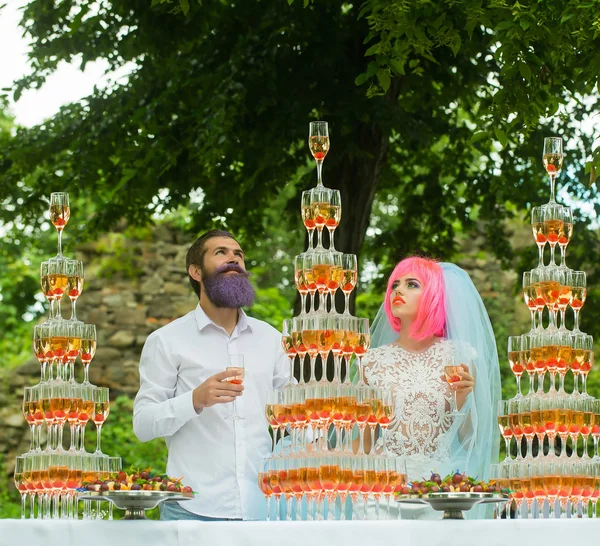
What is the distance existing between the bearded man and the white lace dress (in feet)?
2.01

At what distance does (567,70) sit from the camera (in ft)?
26.1

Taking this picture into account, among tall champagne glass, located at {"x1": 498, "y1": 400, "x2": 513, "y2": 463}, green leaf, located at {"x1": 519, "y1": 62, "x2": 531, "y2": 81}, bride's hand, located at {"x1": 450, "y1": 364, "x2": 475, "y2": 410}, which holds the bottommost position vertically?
tall champagne glass, located at {"x1": 498, "y1": 400, "x2": 513, "y2": 463}

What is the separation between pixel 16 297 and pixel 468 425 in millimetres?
12674

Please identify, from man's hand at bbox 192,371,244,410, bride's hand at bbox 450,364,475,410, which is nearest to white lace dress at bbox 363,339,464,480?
bride's hand at bbox 450,364,475,410

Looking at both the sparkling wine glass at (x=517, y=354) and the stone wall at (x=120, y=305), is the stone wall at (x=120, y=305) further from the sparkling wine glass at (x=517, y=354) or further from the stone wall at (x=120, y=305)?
the sparkling wine glass at (x=517, y=354)

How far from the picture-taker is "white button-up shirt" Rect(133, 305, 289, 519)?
5559mm

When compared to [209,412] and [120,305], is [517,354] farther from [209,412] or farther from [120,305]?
[120,305]

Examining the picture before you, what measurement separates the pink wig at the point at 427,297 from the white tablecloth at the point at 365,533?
1984 mm

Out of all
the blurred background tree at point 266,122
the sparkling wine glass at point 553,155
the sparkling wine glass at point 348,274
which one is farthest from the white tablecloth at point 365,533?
the blurred background tree at point 266,122

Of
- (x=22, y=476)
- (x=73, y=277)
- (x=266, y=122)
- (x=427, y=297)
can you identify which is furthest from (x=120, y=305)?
(x=22, y=476)

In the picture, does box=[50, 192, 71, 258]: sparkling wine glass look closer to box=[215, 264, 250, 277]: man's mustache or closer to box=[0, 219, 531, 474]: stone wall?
box=[215, 264, 250, 277]: man's mustache

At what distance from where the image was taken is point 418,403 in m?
6.15

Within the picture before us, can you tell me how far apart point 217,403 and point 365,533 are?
48.9 inches

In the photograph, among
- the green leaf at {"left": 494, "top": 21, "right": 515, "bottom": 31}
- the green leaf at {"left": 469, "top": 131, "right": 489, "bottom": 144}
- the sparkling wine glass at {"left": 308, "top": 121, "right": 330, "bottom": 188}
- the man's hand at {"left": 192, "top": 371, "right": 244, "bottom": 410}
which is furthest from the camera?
the green leaf at {"left": 469, "top": 131, "right": 489, "bottom": 144}
